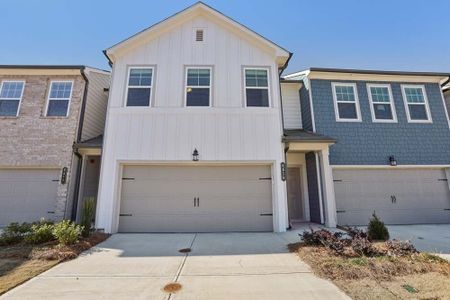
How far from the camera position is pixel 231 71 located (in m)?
9.32

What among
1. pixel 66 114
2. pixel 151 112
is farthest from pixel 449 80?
pixel 66 114

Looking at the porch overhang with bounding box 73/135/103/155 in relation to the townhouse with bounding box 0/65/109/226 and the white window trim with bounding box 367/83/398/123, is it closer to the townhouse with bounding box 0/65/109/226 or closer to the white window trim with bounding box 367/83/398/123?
the townhouse with bounding box 0/65/109/226

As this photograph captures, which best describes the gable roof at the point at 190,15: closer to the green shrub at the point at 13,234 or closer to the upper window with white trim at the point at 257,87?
the upper window with white trim at the point at 257,87

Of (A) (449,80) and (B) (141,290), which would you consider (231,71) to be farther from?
(A) (449,80)

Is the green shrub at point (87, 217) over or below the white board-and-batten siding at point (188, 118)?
below

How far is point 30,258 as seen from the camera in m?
5.26

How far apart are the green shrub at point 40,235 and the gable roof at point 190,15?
6378 millimetres

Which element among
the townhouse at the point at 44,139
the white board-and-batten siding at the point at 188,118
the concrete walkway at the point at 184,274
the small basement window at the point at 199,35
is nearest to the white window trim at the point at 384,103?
the white board-and-batten siding at the point at 188,118

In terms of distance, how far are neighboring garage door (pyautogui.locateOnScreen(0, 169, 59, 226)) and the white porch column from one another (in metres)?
10.0

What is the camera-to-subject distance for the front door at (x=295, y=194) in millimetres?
10584

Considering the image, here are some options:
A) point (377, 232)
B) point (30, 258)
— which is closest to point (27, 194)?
point (30, 258)

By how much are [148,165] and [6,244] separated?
13.9ft

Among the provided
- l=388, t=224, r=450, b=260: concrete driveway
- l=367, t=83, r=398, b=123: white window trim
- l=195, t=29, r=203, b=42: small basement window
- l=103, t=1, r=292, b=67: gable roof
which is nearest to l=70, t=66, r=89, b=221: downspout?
l=103, t=1, r=292, b=67: gable roof

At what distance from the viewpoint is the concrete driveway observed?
19.4 ft
